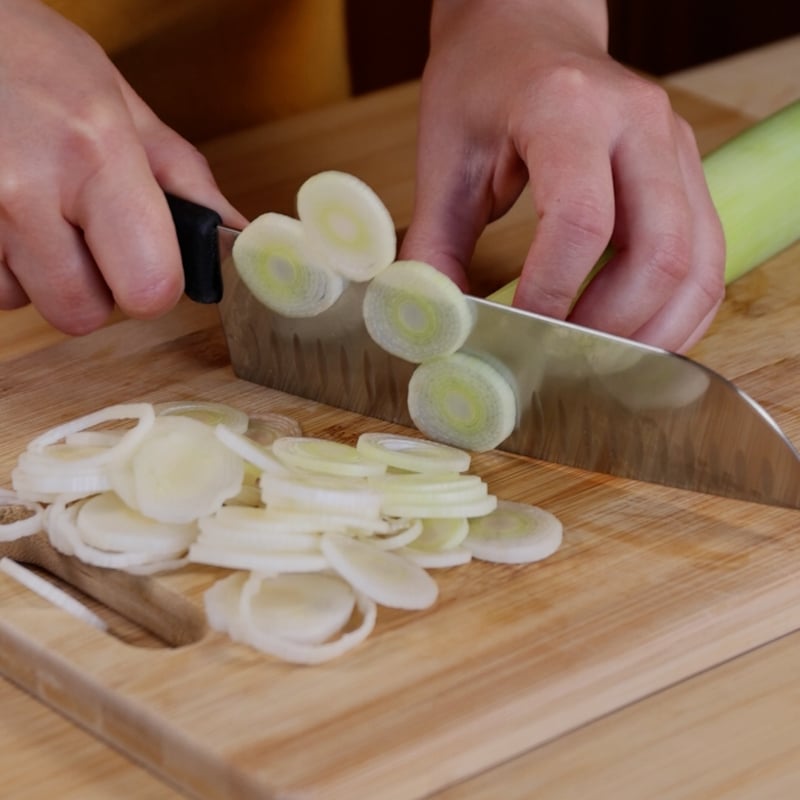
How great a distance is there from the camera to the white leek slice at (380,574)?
115 cm

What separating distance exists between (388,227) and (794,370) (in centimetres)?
47

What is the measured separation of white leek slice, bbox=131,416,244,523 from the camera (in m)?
1.22

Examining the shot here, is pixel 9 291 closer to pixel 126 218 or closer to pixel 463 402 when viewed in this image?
pixel 126 218

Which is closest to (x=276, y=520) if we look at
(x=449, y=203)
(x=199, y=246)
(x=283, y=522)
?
(x=283, y=522)

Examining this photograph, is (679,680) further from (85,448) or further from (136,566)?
(85,448)

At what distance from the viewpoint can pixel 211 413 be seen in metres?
1.41

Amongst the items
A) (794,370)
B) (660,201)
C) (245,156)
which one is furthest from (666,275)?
(245,156)

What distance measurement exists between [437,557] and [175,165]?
49 cm

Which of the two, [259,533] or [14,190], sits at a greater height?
[14,190]

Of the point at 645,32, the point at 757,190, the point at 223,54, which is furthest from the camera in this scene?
the point at 645,32

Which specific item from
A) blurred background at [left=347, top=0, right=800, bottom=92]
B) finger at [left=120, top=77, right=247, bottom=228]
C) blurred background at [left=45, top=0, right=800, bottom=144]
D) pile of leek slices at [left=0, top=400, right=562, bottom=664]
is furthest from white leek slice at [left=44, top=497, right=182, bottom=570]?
blurred background at [left=347, top=0, right=800, bottom=92]

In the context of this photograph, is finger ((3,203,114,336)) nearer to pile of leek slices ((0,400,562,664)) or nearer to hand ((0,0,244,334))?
hand ((0,0,244,334))

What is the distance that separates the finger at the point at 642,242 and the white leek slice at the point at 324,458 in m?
0.27

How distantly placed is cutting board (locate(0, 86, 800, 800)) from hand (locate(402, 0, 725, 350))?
15cm
